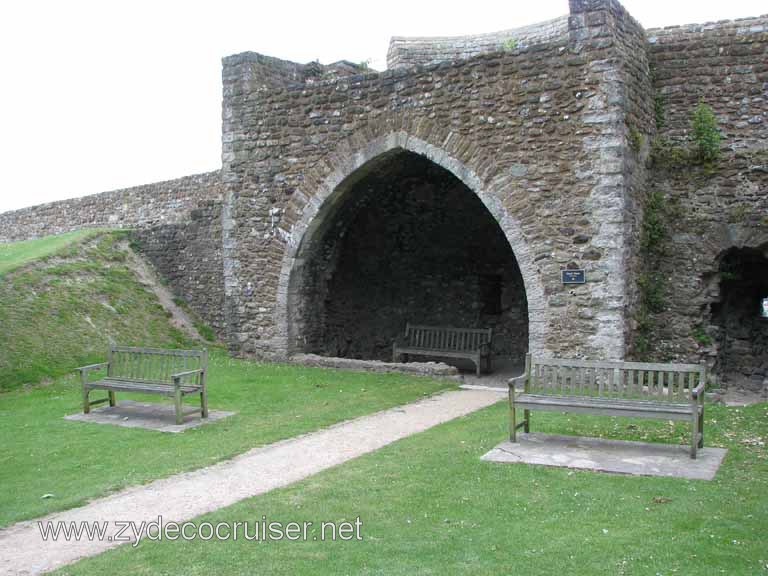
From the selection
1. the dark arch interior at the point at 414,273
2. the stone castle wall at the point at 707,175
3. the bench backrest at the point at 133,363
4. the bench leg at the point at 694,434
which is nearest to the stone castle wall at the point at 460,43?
the dark arch interior at the point at 414,273

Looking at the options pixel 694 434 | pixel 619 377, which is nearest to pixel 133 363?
pixel 619 377

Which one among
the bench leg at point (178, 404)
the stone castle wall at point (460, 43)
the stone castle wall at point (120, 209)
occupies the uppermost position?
the stone castle wall at point (460, 43)

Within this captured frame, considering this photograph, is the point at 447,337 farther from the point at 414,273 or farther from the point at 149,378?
the point at 149,378

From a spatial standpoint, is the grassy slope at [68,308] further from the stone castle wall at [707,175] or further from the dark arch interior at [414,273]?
the stone castle wall at [707,175]

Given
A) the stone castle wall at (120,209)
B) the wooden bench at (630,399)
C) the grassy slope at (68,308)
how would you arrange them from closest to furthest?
the wooden bench at (630,399), the grassy slope at (68,308), the stone castle wall at (120,209)

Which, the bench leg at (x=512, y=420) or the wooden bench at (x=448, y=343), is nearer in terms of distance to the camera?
the bench leg at (x=512, y=420)

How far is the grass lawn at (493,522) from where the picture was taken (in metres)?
4.07

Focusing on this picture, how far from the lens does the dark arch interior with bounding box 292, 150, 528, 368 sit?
13.7 m

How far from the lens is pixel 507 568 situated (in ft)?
13.1

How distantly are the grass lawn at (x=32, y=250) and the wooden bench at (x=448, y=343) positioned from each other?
694 cm

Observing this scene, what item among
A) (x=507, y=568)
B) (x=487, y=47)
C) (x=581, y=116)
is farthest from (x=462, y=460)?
(x=487, y=47)

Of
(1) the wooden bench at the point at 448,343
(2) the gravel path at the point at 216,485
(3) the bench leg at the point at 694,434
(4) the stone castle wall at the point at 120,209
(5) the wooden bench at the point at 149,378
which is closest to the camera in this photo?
(2) the gravel path at the point at 216,485

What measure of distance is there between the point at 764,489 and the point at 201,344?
11125mm

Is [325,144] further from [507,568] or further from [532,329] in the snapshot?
[507,568]
